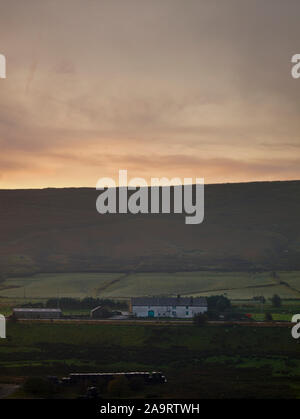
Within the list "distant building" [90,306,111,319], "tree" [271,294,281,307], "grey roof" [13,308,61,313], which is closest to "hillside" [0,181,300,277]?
"tree" [271,294,281,307]

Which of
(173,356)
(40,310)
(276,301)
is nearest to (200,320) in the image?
(173,356)

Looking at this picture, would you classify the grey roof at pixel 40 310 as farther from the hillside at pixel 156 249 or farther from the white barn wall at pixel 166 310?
the hillside at pixel 156 249

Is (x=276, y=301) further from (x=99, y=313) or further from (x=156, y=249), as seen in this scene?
(x=156, y=249)

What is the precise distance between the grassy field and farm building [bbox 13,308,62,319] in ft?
81.0

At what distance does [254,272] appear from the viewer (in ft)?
474

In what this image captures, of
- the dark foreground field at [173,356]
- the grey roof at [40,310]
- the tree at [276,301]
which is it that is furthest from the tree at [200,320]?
the tree at [276,301]

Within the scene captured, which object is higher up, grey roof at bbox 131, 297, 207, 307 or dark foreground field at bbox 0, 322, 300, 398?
grey roof at bbox 131, 297, 207, 307

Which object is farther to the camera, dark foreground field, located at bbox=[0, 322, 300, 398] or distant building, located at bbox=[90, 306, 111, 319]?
distant building, located at bbox=[90, 306, 111, 319]

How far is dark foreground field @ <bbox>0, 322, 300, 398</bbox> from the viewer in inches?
2349

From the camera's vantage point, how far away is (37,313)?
91.5 meters

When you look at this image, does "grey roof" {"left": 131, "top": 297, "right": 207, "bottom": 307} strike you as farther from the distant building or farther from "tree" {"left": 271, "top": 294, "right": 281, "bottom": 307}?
"tree" {"left": 271, "top": 294, "right": 281, "bottom": 307}

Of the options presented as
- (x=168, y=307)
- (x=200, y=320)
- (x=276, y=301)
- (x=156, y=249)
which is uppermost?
(x=156, y=249)

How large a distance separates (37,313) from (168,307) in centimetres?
1484

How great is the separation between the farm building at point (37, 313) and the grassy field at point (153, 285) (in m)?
24.7
